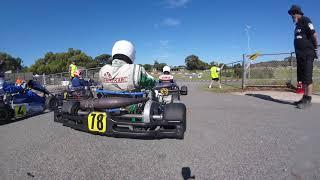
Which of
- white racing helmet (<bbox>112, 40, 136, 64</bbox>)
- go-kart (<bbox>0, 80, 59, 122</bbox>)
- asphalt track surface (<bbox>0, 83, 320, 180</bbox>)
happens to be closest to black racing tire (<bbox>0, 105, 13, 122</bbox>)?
go-kart (<bbox>0, 80, 59, 122</bbox>)

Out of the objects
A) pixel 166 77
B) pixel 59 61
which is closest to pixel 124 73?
pixel 166 77

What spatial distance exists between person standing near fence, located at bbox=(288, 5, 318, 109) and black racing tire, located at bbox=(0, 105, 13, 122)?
6854 millimetres

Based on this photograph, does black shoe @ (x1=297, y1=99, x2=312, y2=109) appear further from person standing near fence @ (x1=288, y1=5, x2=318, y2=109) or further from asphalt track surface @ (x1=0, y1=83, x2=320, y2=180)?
asphalt track surface @ (x1=0, y1=83, x2=320, y2=180)

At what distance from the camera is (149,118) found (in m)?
4.56

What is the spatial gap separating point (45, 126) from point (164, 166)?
365cm

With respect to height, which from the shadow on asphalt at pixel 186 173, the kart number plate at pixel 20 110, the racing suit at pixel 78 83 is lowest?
the shadow on asphalt at pixel 186 173

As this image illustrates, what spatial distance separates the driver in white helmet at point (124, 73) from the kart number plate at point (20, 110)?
317 centimetres

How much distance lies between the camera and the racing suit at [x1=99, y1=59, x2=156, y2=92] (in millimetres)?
5032

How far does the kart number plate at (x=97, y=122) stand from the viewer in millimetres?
4707

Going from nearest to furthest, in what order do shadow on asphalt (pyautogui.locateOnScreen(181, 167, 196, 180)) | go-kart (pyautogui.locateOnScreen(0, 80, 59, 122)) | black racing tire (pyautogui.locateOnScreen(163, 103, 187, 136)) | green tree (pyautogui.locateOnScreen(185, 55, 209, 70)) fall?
1. shadow on asphalt (pyautogui.locateOnScreen(181, 167, 196, 180))
2. black racing tire (pyautogui.locateOnScreen(163, 103, 187, 136))
3. go-kart (pyautogui.locateOnScreen(0, 80, 59, 122))
4. green tree (pyautogui.locateOnScreen(185, 55, 209, 70))

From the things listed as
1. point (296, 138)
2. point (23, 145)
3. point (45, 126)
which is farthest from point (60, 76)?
point (296, 138)

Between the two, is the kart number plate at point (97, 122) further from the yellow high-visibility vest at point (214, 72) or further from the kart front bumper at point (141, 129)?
the yellow high-visibility vest at point (214, 72)

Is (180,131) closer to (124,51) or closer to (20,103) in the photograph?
(124,51)

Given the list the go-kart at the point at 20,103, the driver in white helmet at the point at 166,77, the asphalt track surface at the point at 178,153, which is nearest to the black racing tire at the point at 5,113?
the go-kart at the point at 20,103
